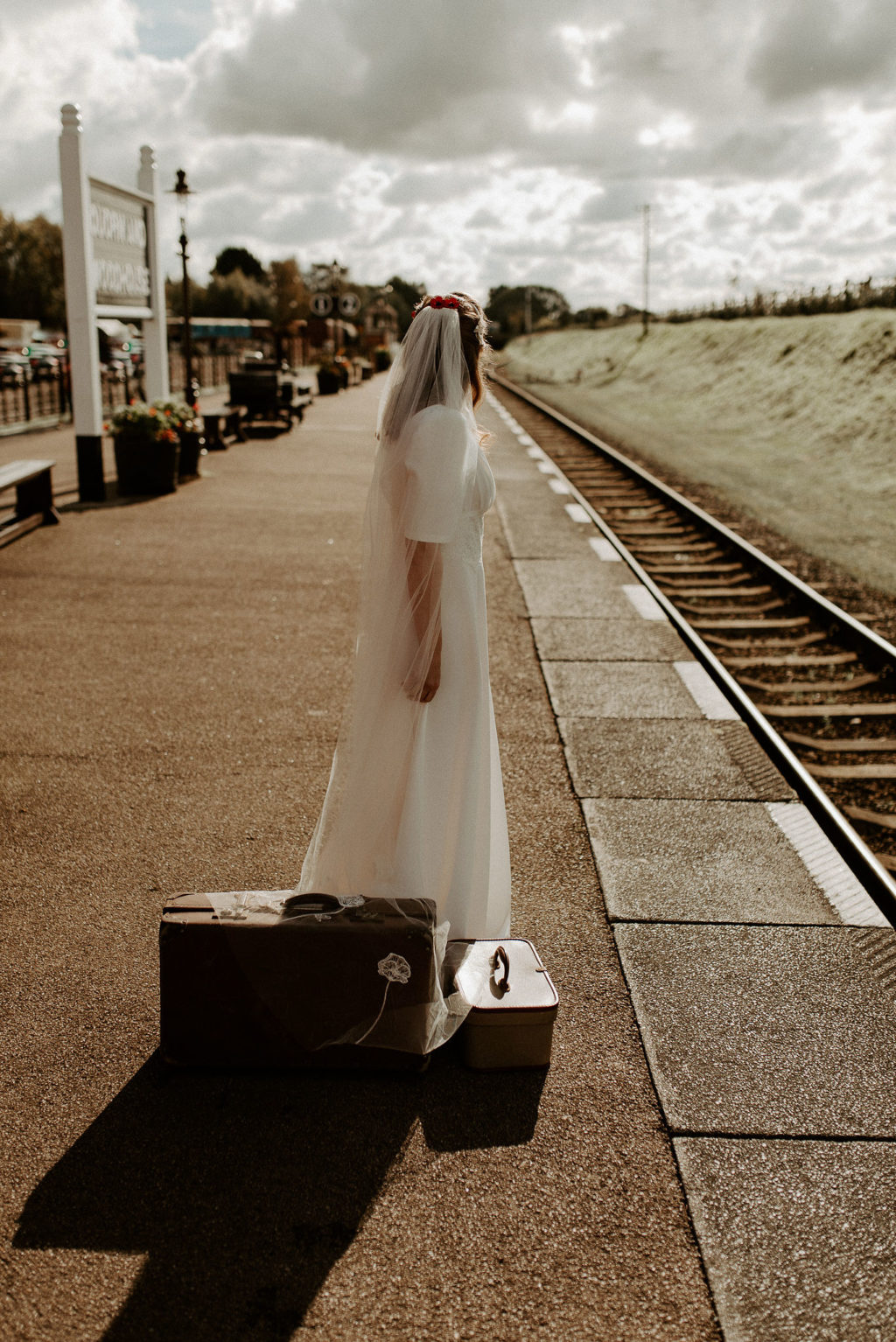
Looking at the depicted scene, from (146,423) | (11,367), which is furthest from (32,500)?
(11,367)

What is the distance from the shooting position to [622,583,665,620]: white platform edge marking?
8.28m

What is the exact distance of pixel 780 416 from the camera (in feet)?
92.5

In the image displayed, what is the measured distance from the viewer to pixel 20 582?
345 inches

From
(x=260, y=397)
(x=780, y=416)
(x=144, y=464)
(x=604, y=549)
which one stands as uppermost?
(x=260, y=397)

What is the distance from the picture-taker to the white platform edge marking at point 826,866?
4.06 m

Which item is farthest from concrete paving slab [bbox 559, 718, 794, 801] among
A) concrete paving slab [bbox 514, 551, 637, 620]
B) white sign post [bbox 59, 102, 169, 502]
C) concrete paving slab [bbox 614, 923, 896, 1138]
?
white sign post [bbox 59, 102, 169, 502]

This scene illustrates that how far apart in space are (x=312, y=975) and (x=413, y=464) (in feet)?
4.61

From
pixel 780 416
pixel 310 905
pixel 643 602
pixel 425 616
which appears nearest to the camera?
pixel 310 905

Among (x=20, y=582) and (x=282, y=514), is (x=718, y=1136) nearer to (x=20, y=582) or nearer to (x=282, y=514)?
(x=20, y=582)

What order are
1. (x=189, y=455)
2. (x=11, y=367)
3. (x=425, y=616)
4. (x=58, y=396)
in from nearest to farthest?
(x=425, y=616), (x=189, y=455), (x=58, y=396), (x=11, y=367)

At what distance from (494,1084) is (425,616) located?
133cm

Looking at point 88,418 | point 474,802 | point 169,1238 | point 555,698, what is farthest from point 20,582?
point 169,1238

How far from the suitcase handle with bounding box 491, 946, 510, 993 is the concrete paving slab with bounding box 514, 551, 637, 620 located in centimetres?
523

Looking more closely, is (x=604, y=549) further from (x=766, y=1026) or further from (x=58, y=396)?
(x=58, y=396)
